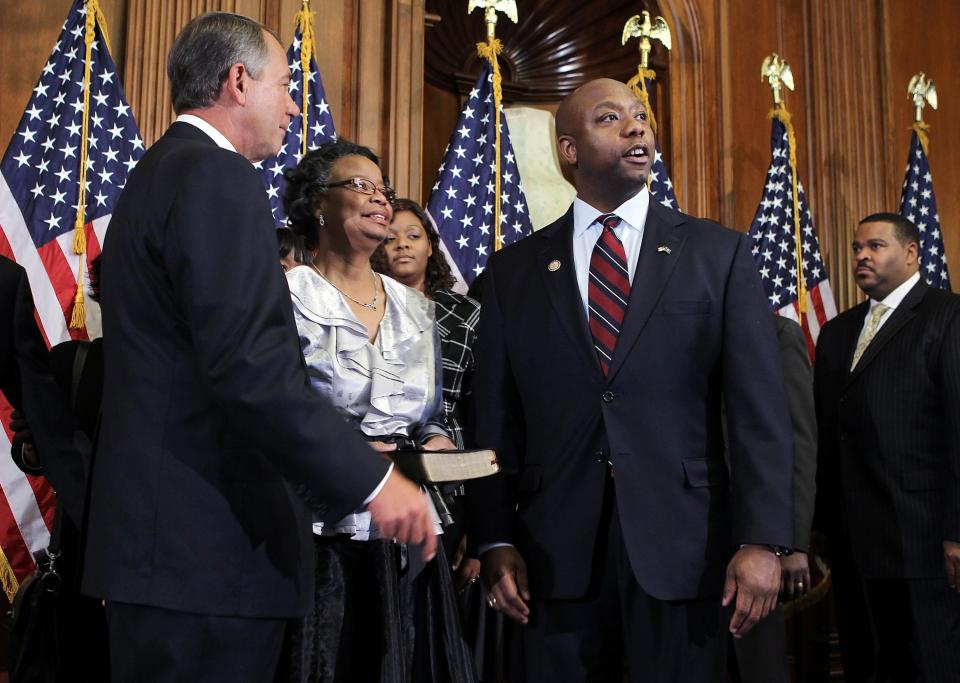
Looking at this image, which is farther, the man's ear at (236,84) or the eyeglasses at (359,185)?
the eyeglasses at (359,185)

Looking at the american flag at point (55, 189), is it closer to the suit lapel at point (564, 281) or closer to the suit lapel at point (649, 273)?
the suit lapel at point (564, 281)

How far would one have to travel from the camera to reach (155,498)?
1484mm

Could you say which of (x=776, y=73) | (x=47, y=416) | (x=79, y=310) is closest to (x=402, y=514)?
(x=47, y=416)

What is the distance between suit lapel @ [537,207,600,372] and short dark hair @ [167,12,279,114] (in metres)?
0.74

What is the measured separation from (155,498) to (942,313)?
301 cm

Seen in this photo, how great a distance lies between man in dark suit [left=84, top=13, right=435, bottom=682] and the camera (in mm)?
1464

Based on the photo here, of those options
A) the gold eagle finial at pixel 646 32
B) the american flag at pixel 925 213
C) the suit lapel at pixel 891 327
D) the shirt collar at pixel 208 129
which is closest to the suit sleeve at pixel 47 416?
the shirt collar at pixel 208 129

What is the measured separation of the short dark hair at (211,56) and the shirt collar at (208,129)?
0.11 ft

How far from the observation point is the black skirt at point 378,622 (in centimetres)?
204

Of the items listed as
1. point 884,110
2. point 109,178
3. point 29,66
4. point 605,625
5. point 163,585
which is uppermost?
point 884,110

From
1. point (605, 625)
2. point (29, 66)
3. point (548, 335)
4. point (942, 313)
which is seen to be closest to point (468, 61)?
point (29, 66)

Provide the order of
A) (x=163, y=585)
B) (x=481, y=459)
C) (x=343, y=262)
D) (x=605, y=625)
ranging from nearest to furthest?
(x=163, y=585)
(x=481, y=459)
(x=605, y=625)
(x=343, y=262)

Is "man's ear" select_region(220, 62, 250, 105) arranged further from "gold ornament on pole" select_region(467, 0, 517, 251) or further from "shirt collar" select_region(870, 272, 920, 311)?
"gold ornament on pole" select_region(467, 0, 517, 251)

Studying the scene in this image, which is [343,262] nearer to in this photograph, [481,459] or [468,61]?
[481,459]
